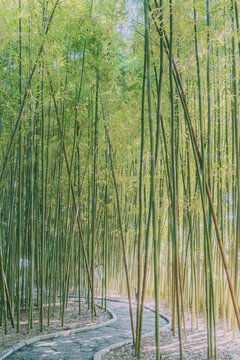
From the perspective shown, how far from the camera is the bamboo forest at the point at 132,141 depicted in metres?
2.66

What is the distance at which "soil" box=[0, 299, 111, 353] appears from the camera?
3428mm

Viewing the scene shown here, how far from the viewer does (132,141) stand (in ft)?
16.5

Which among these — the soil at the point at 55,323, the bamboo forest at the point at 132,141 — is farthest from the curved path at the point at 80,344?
the soil at the point at 55,323

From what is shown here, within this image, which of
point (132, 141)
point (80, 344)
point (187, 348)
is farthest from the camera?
point (132, 141)

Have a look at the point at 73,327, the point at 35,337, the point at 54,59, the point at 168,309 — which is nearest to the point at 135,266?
the point at 168,309

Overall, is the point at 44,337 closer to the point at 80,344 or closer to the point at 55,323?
the point at 80,344

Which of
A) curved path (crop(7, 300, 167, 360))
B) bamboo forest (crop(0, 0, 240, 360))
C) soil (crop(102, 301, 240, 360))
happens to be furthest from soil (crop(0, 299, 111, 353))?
soil (crop(102, 301, 240, 360))

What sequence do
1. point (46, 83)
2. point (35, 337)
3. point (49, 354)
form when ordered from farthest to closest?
point (46, 83) → point (35, 337) → point (49, 354)

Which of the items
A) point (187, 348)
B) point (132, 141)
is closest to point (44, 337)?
point (187, 348)

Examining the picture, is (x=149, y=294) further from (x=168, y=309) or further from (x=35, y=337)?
(x=35, y=337)

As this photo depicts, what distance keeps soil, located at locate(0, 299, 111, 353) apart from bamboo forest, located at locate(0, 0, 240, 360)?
0.07 feet

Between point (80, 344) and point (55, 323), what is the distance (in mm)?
788

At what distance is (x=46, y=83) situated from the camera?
13.7 feet

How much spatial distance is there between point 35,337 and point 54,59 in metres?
3.14
